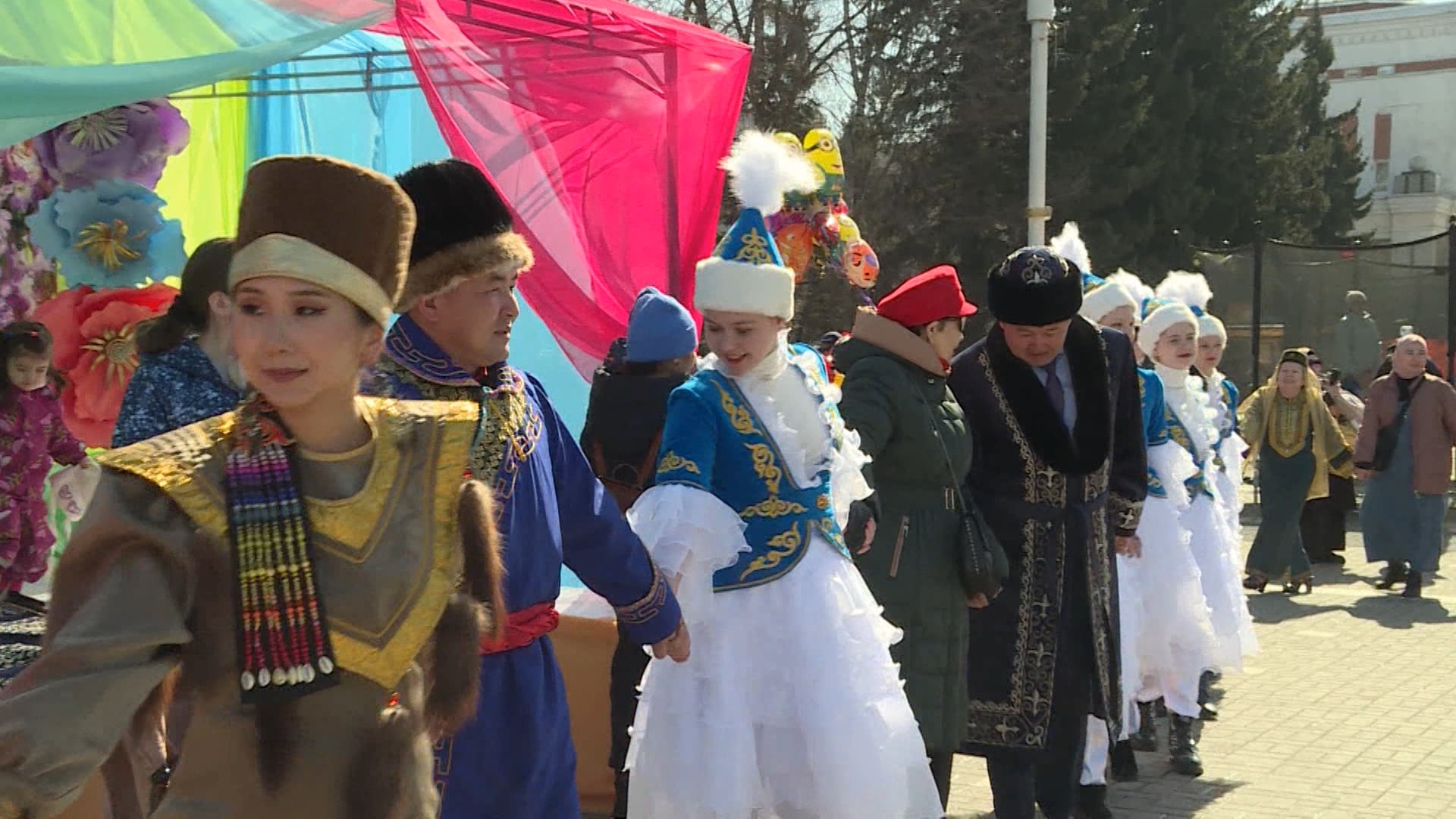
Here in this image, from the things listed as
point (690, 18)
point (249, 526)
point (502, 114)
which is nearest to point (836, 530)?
point (502, 114)

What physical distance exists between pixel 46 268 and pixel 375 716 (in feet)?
12.0

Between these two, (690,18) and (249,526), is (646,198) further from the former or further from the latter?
(690,18)

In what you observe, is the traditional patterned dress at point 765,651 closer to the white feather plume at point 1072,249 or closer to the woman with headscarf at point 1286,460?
the white feather plume at point 1072,249

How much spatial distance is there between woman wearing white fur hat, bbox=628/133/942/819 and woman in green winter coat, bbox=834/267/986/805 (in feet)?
0.81

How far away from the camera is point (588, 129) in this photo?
673 centimetres

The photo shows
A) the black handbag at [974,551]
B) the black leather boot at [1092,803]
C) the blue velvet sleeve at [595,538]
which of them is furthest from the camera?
the black leather boot at [1092,803]

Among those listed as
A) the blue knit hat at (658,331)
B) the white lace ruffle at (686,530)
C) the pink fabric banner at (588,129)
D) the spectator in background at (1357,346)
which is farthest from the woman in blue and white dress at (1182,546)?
the spectator in background at (1357,346)

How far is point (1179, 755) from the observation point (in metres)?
6.73

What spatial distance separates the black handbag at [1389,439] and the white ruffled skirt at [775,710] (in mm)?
8887

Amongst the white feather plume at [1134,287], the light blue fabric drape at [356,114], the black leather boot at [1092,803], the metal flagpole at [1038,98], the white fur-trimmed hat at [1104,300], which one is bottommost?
the black leather boot at [1092,803]

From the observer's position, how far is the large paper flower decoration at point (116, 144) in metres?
5.15

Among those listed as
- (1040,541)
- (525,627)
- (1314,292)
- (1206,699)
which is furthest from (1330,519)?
(525,627)

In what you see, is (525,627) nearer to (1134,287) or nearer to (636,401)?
(636,401)

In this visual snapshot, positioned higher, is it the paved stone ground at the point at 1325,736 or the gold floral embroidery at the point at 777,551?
the gold floral embroidery at the point at 777,551
